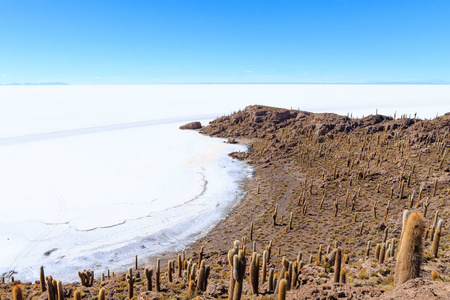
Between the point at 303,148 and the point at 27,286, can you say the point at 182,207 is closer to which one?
the point at 27,286

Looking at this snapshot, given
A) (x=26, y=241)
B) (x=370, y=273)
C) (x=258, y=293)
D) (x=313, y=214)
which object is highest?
(x=370, y=273)

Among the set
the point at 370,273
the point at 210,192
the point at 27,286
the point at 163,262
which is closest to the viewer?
the point at 370,273

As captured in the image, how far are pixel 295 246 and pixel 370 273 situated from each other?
9.60 m

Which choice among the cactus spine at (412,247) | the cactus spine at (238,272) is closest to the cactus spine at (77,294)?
the cactus spine at (238,272)

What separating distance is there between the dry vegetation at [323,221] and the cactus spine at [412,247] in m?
0.36

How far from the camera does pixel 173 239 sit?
74.6ft

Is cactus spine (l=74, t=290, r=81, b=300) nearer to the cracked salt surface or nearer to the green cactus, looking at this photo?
the green cactus

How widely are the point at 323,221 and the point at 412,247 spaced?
16.8 m

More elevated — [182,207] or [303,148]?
[303,148]

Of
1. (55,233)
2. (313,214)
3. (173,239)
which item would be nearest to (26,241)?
(55,233)

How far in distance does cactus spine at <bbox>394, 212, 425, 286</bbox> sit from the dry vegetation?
1.17 ft

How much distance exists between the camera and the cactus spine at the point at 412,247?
7555mm

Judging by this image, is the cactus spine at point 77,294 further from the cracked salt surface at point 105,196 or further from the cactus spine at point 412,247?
the cactus spine at point 412,247

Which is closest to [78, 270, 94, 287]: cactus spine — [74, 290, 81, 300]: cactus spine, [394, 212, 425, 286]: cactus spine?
[74, 290, 81, 300]: cactus spine
